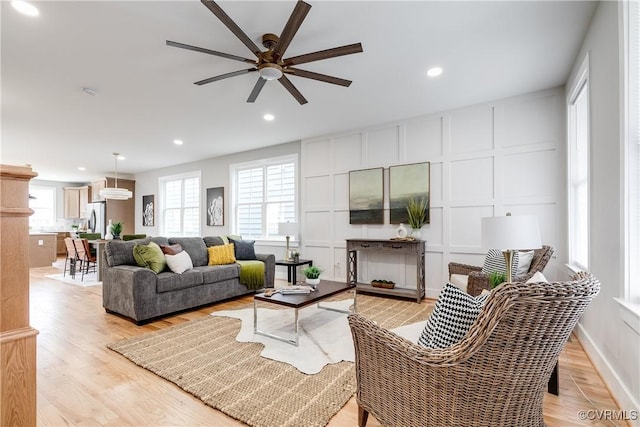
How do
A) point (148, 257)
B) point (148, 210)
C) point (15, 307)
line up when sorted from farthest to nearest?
point (148, 210)
point (148, 257)
point (15, 307)

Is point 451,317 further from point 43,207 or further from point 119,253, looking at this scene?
point 43,207

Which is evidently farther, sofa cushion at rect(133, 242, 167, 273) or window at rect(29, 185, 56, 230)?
window at rect(29, 185, 56, 230)

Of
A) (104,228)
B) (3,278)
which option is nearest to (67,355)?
(3,278)

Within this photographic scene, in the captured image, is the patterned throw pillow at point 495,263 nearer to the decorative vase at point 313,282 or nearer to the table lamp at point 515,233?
the table lamp at point 515,233

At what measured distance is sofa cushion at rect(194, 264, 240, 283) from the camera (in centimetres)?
397

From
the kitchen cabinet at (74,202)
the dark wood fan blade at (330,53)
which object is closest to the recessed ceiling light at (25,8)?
the dark wood fan blade at (330,53)

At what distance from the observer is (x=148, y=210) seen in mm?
8727

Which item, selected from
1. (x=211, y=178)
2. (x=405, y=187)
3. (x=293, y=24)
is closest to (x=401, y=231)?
(x=405, y=187)

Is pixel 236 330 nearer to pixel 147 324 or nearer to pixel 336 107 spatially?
pixel 147 324

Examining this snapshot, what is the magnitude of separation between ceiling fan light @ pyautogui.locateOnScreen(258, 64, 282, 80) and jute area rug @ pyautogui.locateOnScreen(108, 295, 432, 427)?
2.41 metres

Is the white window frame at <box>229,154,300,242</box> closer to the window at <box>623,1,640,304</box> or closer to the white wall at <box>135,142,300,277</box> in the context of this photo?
the white wall at <box>135,142,300,277</box>

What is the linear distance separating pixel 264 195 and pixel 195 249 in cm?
221

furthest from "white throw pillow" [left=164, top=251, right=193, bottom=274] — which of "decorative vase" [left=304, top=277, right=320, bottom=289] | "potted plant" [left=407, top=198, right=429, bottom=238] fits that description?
"potted plant" [left=407, top=198, right=429, bottom=238]

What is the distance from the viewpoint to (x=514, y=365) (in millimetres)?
1124
